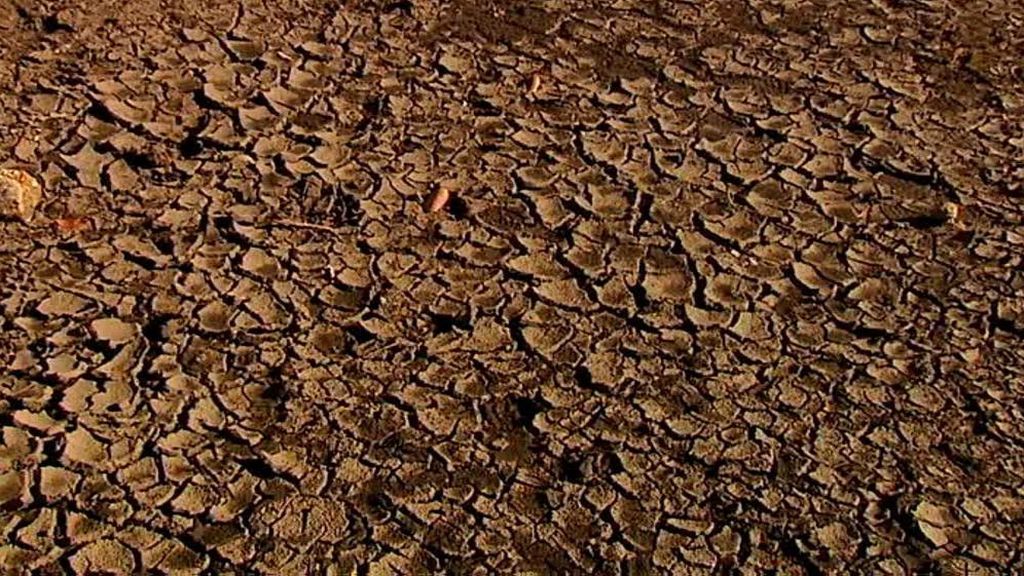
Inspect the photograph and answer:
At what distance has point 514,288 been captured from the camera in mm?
1725

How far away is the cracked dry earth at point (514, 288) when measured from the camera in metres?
1.46

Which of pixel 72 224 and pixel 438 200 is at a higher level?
pixel 438 200

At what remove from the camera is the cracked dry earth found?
146 cm

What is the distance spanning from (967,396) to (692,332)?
0.27 metres

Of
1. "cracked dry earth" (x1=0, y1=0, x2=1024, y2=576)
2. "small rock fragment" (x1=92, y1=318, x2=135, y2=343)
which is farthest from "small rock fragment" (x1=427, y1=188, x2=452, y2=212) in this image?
"small rock fragment" (x1=92, y1=318, x2=135, y2=343)

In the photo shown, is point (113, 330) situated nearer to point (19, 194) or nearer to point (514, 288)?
point (19, 194)

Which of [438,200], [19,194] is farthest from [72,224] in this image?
[438,200]

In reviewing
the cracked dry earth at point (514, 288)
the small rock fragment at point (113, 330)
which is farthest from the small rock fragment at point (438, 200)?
the small rock fragment at point (113, 330)

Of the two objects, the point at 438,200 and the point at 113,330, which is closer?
the point at 113,330

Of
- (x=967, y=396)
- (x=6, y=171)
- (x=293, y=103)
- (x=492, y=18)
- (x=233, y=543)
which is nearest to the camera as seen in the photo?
(x=233, y=543)

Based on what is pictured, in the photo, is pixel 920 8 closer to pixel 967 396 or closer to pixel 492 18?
pixel 492 18

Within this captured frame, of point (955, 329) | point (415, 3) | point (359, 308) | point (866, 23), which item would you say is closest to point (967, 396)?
point (955, 329)

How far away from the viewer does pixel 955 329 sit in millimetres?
1683

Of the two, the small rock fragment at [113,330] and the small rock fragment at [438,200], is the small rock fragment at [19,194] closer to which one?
the small rock fragment at [113,330]
